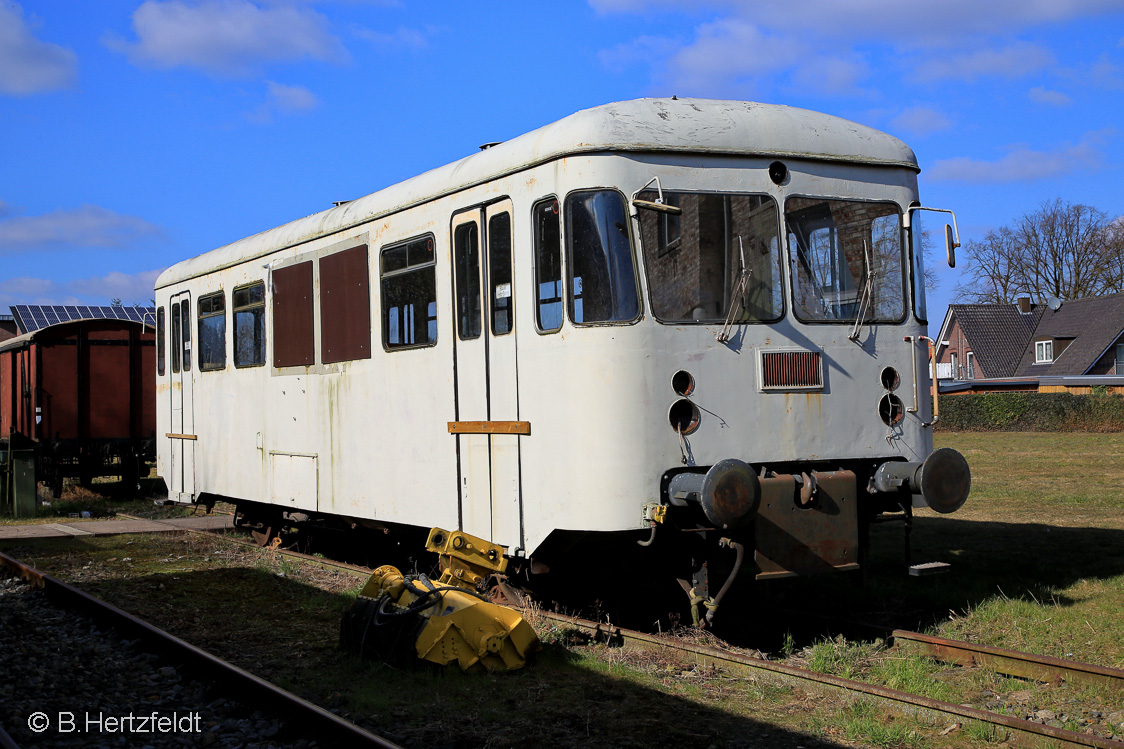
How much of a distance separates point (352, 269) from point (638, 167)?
11.1 ft

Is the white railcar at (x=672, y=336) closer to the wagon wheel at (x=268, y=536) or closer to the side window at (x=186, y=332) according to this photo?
the wagon wheel at (x=268, y=536)

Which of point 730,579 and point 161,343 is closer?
point 730,579

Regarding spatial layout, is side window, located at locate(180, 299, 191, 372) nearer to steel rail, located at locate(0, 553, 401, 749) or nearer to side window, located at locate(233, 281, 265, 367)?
side window, located at locate(233, 281, 265, 367)

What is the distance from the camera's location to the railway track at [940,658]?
4852 millimetres

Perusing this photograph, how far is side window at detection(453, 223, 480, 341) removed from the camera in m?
7.60

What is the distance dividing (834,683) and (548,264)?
10.2 feet

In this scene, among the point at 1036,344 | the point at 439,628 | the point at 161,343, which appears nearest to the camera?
the point at 439,628

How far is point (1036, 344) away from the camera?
5653cm

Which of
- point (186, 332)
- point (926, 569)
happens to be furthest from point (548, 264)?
point (186, 332)

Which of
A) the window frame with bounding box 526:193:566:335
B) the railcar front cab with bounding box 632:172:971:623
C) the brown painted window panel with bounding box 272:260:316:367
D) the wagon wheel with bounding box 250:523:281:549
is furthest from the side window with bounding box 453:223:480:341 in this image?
the wagon wheel with bounding box 250:523:281:549

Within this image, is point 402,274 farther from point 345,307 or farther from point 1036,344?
point 1036,344

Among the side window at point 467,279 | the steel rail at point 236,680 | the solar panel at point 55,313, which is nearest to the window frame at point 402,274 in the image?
the side window at point 467,279

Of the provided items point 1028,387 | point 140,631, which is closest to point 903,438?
point 140,631

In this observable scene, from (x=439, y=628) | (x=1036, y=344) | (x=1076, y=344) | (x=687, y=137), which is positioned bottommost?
(x=439, y=628)
